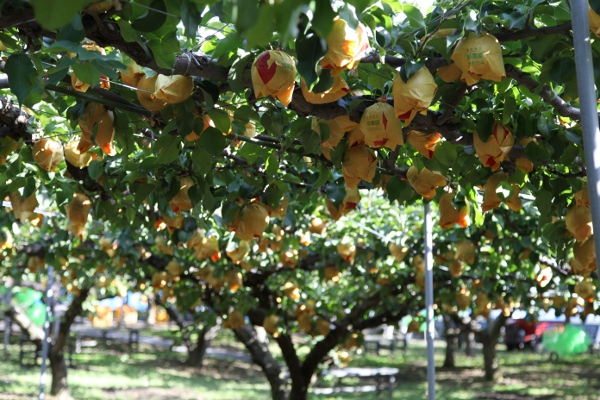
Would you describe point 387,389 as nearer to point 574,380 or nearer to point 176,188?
point 574,380

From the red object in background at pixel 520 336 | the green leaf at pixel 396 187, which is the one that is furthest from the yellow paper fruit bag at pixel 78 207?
the red object in background at pixel 520 336

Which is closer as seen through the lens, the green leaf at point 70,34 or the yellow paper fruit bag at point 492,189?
the green leaf at point 70,34

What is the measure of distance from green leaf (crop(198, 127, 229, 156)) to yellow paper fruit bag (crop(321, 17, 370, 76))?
0.65 m

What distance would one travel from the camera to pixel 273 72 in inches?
55.6

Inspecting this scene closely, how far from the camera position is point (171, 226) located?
3.02 metres

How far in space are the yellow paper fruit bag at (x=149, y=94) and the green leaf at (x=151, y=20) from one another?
31cm

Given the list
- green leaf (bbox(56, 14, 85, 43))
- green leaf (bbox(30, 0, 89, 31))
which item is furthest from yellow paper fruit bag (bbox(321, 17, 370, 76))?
green leaf (bbox(30, 0, 89, 31))

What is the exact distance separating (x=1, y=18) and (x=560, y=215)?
195 centimetres

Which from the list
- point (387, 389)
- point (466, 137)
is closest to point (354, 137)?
point (466, 137)

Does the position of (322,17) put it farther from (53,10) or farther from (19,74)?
(19,74)

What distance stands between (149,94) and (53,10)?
103 centimetres

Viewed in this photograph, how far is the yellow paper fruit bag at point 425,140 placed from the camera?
1.90 meters

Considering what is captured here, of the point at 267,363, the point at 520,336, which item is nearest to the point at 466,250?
the point at 267,363

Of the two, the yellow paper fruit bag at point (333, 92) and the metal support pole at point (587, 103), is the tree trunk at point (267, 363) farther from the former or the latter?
the metal support pole at point (587, 103)
